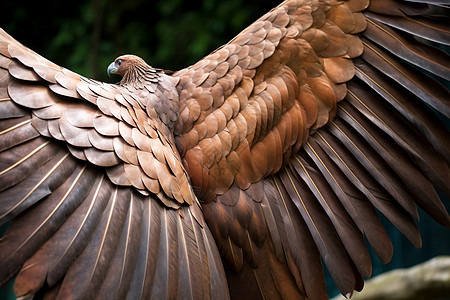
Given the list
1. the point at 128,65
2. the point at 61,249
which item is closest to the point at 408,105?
the point at 128,65

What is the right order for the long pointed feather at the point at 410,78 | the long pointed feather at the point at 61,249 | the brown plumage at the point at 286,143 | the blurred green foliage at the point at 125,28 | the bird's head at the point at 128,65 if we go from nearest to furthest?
1. the long pointed feather at the point at 61,249
2. the brown plumage at the point at 286,143
3. the long pointed feather at the point at 410,78
4. the bird's head at the point at 128,65
5. the blurred green foliage at the point at 125,28

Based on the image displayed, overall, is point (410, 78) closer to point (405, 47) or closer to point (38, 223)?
point (405, 47)

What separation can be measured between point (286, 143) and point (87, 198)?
931mm

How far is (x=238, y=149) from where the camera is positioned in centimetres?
261

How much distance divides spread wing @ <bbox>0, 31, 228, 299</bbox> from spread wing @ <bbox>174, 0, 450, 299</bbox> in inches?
10.2

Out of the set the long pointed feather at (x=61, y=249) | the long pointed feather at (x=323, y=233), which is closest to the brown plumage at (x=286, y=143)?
the long pointed feather at (x=323, y=233)

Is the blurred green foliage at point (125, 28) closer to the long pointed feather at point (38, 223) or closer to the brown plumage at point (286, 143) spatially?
the brown plumage at point (286, 143)

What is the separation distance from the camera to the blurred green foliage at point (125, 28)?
602cm

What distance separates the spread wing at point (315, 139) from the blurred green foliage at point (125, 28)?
3157mm

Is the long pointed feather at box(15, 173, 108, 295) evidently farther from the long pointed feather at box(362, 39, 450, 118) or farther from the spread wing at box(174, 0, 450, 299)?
the long pointed feather at box(362, 39, 450, 118)

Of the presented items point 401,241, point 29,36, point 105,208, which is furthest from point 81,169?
point 29,36

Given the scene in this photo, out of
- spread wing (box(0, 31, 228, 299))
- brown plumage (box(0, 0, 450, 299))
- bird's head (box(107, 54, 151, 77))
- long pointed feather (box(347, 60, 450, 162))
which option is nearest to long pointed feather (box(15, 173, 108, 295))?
spread wing (box(0, 31, 228, 299))

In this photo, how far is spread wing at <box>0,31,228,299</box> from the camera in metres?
2.04

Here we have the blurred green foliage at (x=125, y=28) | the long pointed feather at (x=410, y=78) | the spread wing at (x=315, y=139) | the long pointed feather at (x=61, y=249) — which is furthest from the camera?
the blurred green foliage at (x=125, y=28)
